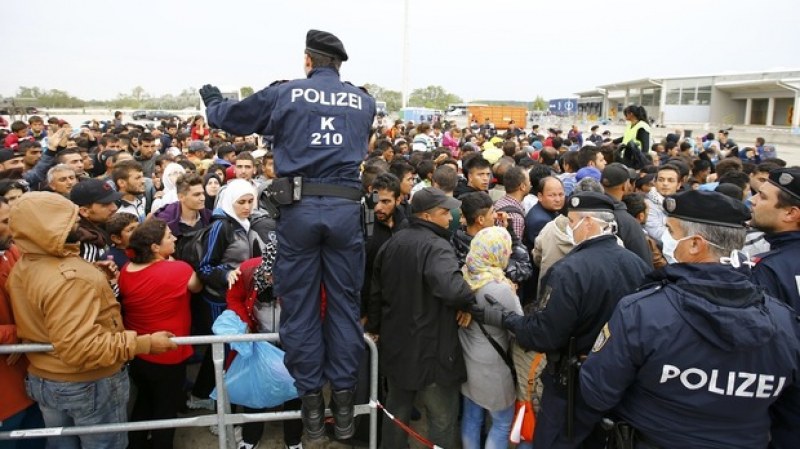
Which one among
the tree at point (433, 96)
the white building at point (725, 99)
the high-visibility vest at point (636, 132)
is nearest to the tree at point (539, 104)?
the tree at point (433, 96)

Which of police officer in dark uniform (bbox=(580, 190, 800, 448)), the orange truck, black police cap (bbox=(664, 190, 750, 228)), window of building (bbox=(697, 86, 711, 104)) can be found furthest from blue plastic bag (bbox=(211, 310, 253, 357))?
window of building (bbox=(697, 86, 711, 104))

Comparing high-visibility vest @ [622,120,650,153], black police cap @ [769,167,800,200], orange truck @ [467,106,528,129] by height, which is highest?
orange truck @ [467,106,528,129]

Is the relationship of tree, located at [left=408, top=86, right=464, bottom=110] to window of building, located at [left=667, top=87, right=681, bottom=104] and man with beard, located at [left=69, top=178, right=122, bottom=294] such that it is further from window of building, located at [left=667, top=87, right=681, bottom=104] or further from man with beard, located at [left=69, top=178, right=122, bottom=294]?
man with beard, located at [left=69, top=178, right=122, bottom=294]

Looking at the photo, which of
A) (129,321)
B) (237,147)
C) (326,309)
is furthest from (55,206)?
(237,147)

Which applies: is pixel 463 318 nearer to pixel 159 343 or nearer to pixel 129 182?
pixel 159 343

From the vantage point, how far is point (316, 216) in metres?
2.47

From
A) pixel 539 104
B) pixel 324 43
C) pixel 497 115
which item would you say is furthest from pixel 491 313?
pixel 539 104

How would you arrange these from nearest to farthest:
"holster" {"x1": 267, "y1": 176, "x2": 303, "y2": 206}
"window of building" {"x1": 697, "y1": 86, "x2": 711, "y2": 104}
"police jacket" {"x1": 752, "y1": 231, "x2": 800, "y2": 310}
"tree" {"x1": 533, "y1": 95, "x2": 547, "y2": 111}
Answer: "holster" {"x1": 267, "y1": 176, "x2": 303, "y2": 206} → "police jacket" {"x1": 752, "y1": 231, "x2": 800, "y2": 310} → "window of building" {"x1": 697, "y1": 86, "x2": 711, "y2": 104} → "tree" {"x1": 533, "y1": 95, "x2": 547, "y2": 111}

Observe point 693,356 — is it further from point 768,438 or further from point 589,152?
point 589,152

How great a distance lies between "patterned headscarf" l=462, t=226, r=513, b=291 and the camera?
3.08m

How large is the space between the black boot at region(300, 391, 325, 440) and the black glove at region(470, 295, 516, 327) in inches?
42.0

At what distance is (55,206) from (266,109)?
116 centimetres

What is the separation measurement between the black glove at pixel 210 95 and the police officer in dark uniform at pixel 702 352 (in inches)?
90.7

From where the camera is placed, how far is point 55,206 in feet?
8.04
